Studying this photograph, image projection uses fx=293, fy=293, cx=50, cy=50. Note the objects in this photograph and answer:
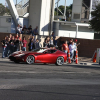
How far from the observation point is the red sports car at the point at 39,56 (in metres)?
18.5

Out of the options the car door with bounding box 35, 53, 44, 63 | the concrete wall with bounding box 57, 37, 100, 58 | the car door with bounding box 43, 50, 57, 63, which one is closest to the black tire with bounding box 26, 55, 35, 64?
the car door with bounding box 35, 53, 44, 63

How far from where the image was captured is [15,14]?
33594 millimetres

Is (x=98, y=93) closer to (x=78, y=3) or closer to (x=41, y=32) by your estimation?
(x=41, y=32)

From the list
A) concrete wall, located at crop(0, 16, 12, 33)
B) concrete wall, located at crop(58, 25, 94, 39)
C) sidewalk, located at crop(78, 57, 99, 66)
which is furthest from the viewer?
concrete wall, located at crop(58, 25, 94, 39)

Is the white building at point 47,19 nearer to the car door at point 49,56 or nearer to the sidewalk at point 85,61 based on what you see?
the sidewalk at point 85,61

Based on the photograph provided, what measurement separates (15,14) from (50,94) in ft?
87.2

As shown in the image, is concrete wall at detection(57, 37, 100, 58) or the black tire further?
concrete wall at detection(57, 37, 100, 58)

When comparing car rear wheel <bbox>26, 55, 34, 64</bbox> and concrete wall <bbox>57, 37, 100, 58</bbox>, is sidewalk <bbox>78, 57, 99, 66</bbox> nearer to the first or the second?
concrete wall <bbox>57, 37, 100, 58</bbox>

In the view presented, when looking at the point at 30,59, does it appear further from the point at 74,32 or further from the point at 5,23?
the point at 74,32

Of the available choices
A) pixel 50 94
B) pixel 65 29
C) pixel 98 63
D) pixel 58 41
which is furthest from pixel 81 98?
pixel 65 29

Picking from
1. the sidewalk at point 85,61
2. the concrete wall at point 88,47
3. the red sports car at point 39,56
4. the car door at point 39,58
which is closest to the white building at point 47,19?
the concrete wall at point 88,47

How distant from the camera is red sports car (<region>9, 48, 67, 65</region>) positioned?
727 inches

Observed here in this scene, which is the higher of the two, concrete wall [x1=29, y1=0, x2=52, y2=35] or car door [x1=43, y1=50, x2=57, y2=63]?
concrete wall [x1=29, y1=0, x2=52, y2=35]

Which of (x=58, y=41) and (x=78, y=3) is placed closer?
(x=58, y=41)
